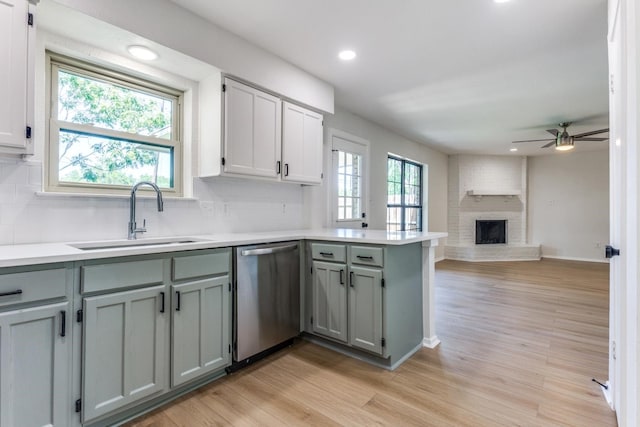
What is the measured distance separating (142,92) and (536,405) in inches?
135

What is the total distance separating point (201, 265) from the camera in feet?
6.75

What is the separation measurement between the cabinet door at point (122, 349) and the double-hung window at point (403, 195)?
432cm

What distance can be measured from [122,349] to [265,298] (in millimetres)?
975

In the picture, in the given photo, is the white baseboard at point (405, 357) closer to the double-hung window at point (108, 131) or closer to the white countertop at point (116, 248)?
the white countertop at point (116, 248)

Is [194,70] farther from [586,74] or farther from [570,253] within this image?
[570,253]

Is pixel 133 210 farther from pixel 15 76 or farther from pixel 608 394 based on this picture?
pixel 608 394

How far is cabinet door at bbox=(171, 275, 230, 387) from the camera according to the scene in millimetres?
1938

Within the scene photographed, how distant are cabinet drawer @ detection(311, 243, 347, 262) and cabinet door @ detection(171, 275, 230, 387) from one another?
799mm

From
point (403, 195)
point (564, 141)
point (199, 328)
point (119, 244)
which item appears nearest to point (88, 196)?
point (119, 244)

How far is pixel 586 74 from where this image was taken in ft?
10.7

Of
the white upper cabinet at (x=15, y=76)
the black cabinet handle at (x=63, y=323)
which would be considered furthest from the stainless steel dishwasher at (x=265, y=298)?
the white upper cabinet at (x=15, y=76)

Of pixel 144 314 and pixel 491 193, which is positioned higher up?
pixel 491 193

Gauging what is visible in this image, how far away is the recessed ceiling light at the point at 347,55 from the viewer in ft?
9.34

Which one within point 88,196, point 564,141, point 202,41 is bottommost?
point 88,196
